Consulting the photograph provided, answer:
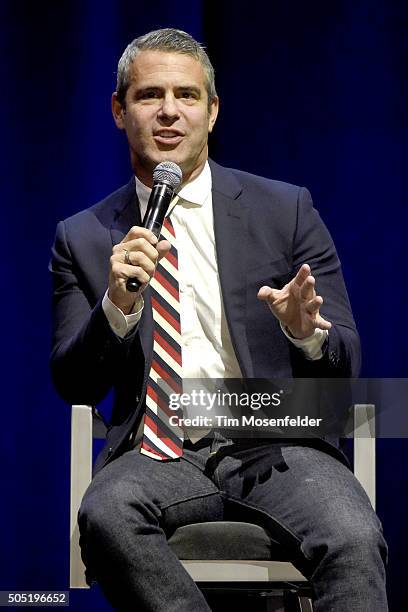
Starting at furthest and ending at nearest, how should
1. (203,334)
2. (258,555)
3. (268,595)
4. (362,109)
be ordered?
(362,109)
(268,595)
(203,334)
(258,555)

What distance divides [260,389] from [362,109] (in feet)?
2.69

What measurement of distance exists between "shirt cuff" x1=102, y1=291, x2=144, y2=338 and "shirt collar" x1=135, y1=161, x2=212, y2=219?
27cm

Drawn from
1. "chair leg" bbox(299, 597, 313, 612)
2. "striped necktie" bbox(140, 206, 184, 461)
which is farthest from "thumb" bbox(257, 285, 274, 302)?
"chair leg" bbox(299, 597, 313, 612)

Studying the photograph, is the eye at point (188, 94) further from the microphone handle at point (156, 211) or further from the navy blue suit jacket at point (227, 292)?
the microphone handle at point (156, 211)

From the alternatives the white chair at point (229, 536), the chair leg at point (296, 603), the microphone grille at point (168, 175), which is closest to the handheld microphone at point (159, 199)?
the microphone grille at point (168, 175)

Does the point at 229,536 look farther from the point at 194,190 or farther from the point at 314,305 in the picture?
the point at 194,190

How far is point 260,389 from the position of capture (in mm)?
1717

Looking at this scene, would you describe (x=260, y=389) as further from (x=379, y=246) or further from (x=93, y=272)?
(x=379, y=246)

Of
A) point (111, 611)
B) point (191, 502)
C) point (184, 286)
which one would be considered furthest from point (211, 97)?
point (111, 611)

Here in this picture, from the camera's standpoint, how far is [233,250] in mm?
1804

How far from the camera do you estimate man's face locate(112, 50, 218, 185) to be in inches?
71.6

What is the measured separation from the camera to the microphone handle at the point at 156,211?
1485mm

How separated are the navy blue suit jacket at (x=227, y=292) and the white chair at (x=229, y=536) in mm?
38

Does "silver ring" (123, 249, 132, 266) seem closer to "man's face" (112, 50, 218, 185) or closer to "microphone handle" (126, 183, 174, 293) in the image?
"microphone handle" (126, 183, 174, 293)
